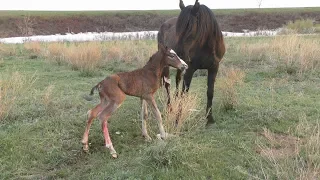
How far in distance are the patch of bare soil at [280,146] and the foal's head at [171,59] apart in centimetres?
149

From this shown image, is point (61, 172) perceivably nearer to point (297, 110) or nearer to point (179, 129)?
point (179, 129)

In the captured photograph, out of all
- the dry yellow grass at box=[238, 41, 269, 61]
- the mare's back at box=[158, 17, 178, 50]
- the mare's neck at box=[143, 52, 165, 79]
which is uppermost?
the mare's back at box=[158, 17, 178, 50]

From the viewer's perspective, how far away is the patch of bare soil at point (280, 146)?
452cm

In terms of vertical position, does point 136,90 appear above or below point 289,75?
above

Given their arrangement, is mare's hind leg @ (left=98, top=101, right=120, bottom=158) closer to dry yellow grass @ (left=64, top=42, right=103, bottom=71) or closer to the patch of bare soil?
the patch of bare soil

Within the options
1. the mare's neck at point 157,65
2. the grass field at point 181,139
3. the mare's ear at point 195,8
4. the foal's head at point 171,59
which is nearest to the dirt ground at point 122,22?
the grass field at point 181,139

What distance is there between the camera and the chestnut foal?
4.82 metres

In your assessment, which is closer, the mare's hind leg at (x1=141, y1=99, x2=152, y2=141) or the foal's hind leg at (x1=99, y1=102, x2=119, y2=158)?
the foal's hind leg at (x1=99, y1=102, x2=119, y2=158)

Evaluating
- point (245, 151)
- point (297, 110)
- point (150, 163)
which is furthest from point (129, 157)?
point (297, 110)

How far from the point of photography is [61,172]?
14.8 feet

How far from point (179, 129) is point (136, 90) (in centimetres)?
81

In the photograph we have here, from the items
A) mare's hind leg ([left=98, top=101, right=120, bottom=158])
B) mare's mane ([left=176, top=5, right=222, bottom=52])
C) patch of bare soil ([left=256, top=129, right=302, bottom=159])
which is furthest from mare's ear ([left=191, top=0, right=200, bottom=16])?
patch of bare soil ([left=256, top=129, right=302, bottom=159])

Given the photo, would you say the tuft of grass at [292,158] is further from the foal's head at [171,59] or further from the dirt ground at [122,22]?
the dirt ground at [122,22]

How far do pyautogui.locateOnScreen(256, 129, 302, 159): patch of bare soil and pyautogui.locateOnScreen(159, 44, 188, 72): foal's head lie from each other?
149 centimetres
